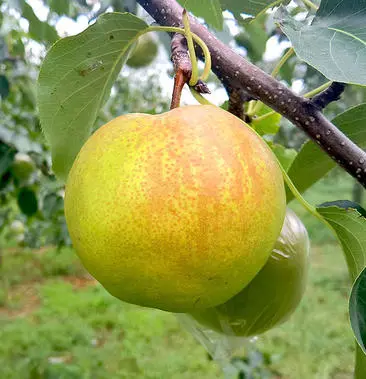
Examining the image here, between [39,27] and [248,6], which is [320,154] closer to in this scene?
[248,6]

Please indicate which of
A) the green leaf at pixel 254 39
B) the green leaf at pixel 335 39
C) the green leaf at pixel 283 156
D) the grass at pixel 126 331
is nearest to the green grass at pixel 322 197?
the grass at pixel 126 331

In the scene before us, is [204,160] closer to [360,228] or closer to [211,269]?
[211,269]

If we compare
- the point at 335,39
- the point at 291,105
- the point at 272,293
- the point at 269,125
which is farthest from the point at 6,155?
the point at 335,39

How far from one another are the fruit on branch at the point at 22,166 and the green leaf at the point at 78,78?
133cm

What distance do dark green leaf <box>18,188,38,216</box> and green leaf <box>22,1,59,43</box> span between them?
0.82 metres

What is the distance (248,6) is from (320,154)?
274 mm

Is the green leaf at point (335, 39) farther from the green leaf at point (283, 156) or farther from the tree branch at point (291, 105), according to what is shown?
the green leaf at point (283, 156)

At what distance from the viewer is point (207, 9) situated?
675 mm

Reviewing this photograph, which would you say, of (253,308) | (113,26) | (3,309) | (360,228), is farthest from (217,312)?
(3,309)

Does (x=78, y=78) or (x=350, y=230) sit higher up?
(x=78, y=78)

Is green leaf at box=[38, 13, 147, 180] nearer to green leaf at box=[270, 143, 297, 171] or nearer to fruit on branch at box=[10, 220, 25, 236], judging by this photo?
green leaf at box=[270, 143, 297, 171]

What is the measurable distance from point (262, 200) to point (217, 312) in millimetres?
367

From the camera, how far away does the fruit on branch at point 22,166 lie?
7.07 feet

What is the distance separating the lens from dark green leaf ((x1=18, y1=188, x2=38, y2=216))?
7.55 feet
